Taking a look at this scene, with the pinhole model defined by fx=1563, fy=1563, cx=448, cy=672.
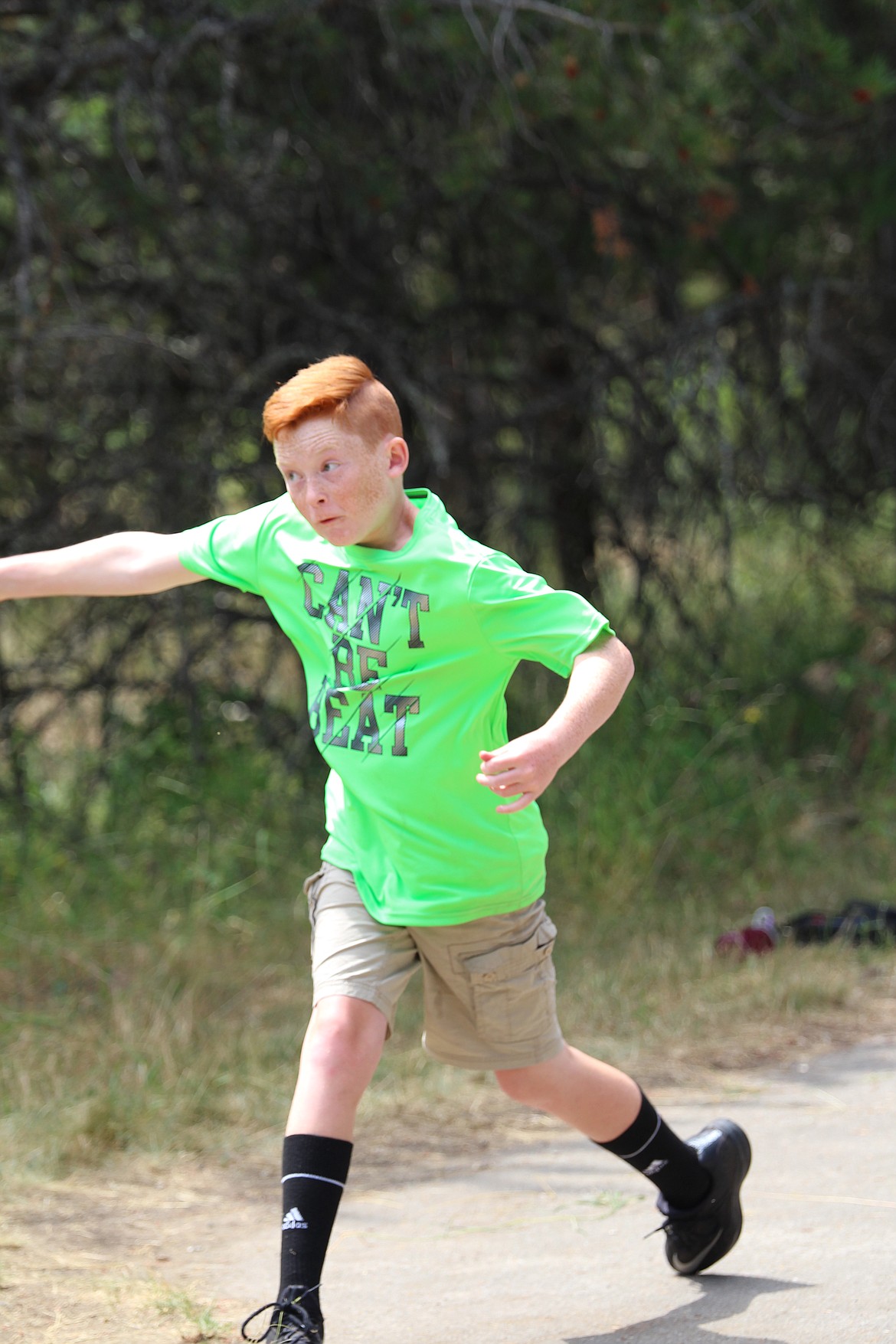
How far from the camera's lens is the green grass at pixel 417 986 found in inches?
160

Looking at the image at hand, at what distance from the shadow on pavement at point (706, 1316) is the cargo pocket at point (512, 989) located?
532mm

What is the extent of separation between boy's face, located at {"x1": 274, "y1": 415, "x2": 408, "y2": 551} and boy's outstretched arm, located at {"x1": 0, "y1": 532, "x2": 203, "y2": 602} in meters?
0.32

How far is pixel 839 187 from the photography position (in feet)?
21.2

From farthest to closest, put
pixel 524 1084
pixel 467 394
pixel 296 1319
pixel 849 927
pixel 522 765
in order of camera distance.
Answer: pixel 467 394, pixel 849 927, pixel 524 1084, pixel 296 1319, pixel 522 765

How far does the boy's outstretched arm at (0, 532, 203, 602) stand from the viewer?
8.96 ft

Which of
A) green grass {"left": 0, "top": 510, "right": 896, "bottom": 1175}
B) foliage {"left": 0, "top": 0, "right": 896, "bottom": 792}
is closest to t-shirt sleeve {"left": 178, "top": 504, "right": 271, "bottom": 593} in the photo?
green grass {"left": 0, "top": 510, "right": 896, "bottom": 1175}

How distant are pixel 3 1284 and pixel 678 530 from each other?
14.6ft

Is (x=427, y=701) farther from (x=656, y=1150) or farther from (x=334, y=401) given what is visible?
(x=656, y=1150)

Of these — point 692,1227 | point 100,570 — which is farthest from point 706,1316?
point 100,570

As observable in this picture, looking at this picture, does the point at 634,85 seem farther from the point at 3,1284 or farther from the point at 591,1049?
the point at 3,1284

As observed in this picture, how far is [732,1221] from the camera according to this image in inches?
116

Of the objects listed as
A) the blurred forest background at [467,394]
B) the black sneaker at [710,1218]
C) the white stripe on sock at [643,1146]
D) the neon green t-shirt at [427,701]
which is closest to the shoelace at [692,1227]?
the black sneaker at [710,1218]

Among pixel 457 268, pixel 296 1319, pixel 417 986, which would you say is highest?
pixel 457 268

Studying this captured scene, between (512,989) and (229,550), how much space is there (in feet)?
3.01
